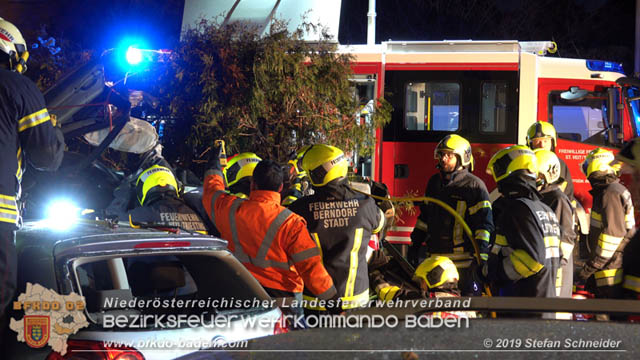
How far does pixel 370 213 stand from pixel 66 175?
339cm

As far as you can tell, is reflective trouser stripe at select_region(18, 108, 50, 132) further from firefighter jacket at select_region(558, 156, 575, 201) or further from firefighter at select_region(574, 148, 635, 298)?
firefighter jacket at select_region(558, 156, 575, 201)

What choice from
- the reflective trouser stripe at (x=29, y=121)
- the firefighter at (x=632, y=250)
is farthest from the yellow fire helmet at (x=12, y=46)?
the firefighter at (x=632, y=250)

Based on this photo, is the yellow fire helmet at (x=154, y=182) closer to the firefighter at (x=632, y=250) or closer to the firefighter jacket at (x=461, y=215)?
the firefighter jacket at (x=461, y=215)

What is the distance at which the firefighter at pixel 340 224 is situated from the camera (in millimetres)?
4270

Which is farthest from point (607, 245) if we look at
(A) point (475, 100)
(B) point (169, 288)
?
(A) point (475, 100)

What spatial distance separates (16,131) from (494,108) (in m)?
7.74

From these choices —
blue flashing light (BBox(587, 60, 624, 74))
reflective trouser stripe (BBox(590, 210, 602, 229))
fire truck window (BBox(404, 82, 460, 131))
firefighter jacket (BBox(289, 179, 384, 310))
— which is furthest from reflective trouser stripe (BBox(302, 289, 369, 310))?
blue flashing light (BBox(587, 60, 624, 74))

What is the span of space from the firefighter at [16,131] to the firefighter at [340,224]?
156cm

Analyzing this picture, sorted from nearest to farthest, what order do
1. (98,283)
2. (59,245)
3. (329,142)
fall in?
(59,245), (98,283), (329,142)

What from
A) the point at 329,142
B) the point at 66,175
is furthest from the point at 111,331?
the point at 329,142

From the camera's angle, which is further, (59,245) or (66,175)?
(66,175)

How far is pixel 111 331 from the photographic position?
2877 mm

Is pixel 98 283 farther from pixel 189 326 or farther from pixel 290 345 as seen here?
pixel 290 345

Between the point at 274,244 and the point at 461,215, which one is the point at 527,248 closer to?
the point at 274,244
